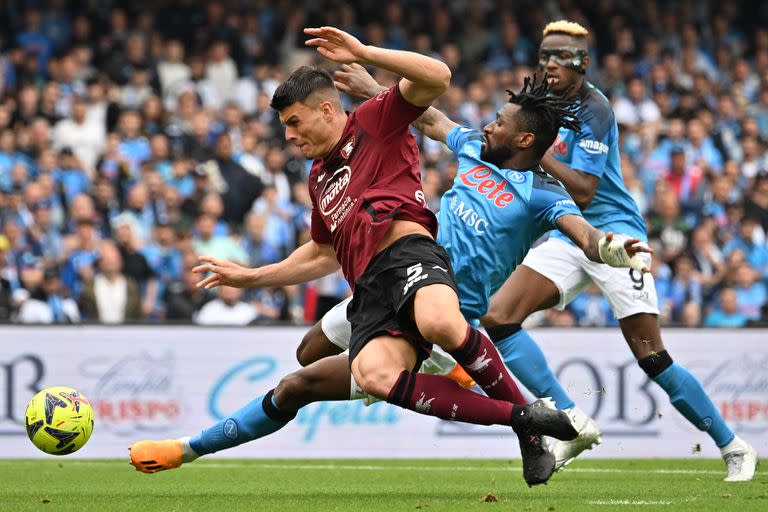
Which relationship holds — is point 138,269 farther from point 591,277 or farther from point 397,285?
point 397,285

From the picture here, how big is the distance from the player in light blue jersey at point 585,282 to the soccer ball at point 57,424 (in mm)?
2651

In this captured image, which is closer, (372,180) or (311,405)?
(372,180)

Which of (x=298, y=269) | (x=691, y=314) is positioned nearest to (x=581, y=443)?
(x=298, y=269)

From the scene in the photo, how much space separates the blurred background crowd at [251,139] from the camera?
547 inches

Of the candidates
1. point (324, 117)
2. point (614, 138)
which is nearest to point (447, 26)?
point (614, 138)

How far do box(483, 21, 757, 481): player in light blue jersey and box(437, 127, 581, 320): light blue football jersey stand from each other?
0.46m

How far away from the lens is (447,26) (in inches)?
766

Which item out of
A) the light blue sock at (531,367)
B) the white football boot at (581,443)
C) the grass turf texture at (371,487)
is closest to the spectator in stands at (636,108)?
the grass turf texture at (371,487)

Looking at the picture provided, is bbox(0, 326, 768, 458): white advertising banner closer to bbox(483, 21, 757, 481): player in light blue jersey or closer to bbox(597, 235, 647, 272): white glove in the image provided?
bbox(483, 21, 757, 481): player in light blue jersey

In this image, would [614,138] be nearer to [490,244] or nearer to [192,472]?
[490,244]

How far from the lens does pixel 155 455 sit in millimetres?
6844

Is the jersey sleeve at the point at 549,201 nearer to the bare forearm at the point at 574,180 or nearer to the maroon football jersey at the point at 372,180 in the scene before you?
the bare forearm at the point at 574,180

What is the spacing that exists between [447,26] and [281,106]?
43.5ft

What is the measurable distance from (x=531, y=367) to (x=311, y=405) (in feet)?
13.3
